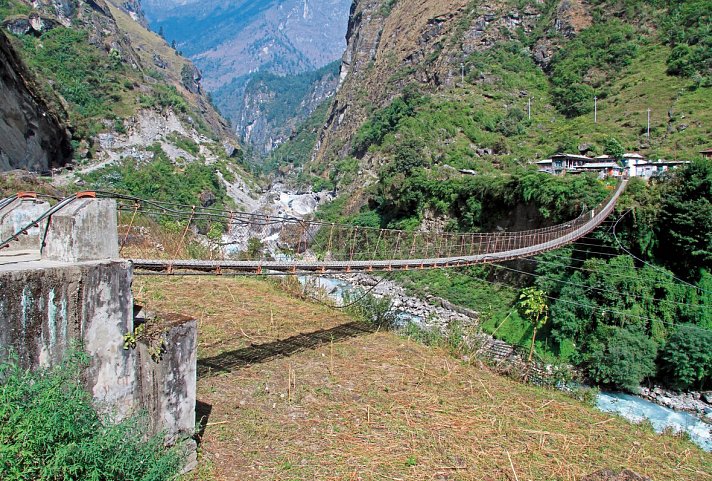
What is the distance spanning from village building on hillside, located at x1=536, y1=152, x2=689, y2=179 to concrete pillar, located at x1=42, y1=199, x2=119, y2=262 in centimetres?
2136

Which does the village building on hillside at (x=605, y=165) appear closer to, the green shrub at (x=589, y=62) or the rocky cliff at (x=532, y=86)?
the rocky cliff at (x=532, y=86)

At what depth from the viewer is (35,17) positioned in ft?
136

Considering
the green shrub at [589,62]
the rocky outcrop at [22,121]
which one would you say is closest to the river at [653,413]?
the rocky outcrop at [22,121]

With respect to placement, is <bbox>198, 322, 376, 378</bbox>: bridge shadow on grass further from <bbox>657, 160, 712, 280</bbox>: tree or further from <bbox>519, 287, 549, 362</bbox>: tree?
<bbox>657, 160, 712, 280</bbox>: tree

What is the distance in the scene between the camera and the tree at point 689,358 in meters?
12.5

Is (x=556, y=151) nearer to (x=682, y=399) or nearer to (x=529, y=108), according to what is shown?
(x=529, y=108)

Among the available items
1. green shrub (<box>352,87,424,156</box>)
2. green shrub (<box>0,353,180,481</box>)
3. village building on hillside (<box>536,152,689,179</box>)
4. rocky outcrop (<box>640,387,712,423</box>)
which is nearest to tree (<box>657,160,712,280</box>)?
rocky outcrop (<box>640,387,712,423</box>)

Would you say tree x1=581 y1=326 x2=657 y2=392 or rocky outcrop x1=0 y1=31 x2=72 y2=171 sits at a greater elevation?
rocky outcrop x1=0 y1=31 x2=72 y2=171

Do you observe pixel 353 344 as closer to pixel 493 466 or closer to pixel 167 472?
pixel 493 466

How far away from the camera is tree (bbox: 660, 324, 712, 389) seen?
491 inches

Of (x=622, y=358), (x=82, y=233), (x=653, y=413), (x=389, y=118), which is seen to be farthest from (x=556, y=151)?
(x=82, y=233)

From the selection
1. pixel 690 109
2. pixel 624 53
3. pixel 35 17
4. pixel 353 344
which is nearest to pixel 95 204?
pixel 353 344

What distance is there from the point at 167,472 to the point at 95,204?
1.71m

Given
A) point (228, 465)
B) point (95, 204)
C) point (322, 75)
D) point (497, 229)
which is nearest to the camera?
point (95, 204)
